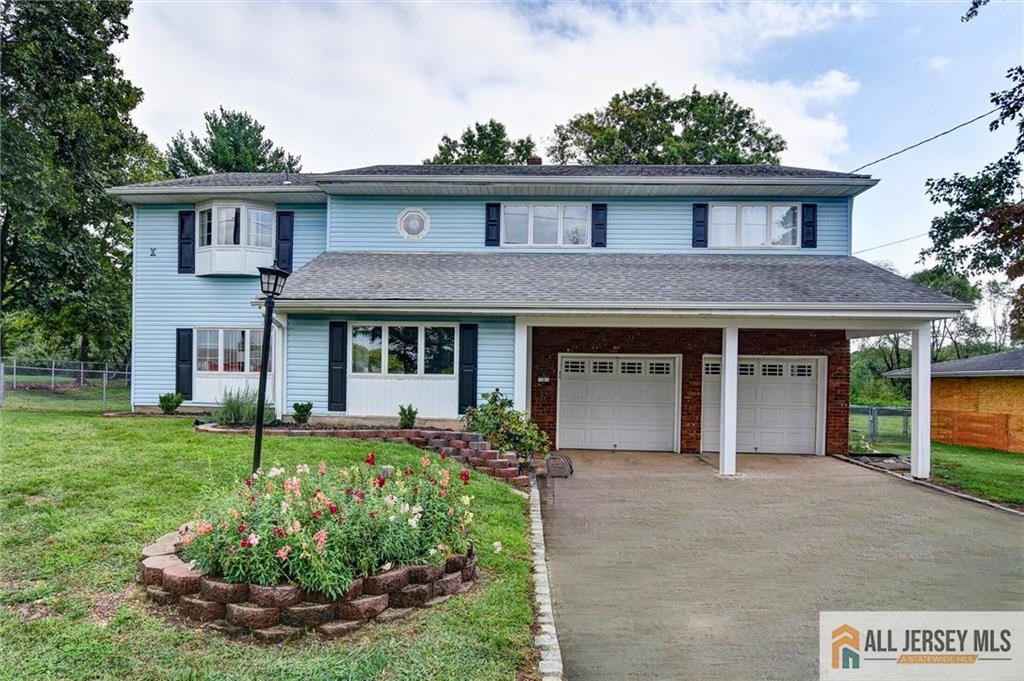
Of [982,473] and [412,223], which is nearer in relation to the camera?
[982,473]

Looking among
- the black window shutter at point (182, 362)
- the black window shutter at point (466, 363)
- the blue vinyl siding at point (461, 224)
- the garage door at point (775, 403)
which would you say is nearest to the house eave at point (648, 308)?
the black window shutter at point (466, 363)

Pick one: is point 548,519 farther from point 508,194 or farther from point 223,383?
point 223,383

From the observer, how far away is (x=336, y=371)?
34.4 ft

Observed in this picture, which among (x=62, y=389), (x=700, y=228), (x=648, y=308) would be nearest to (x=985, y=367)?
(x=700, y=228)

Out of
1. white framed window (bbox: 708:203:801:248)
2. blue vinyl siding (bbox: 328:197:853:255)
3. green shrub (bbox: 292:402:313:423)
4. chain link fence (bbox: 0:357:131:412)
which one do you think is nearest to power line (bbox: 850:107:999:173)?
white framed window (bbox: 708:203:801:248)

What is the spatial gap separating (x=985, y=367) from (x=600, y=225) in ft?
43.4

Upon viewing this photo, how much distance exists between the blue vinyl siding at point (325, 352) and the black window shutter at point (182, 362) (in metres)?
4.05

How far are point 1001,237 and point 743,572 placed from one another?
6802mm

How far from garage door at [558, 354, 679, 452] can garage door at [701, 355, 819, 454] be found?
0.87 metres

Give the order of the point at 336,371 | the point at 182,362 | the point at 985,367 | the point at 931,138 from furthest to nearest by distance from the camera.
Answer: the point at 985,367, the point at 931,138, the point at 182,362, the point at 336,371

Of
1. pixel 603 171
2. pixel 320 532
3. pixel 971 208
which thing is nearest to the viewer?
pixel 320 532

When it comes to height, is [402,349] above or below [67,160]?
below

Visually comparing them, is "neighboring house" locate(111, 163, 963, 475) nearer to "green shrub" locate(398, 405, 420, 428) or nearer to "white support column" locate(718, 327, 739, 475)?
"white support column" locate(718, 327, 739, 475)

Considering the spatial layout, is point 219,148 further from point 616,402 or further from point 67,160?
point 616,402
